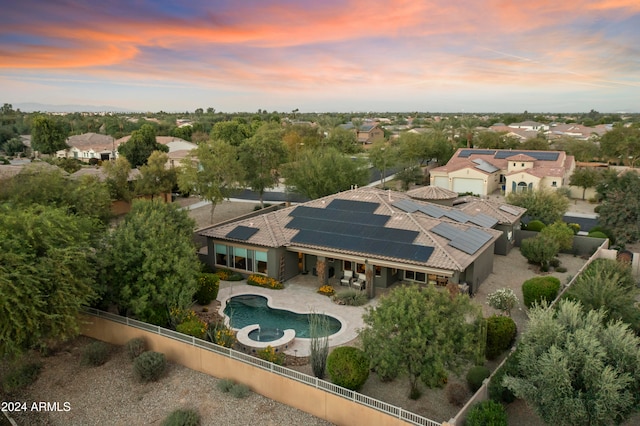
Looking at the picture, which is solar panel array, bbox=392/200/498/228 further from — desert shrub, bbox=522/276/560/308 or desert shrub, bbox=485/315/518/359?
desert shrub, bbox=485/315/518/359

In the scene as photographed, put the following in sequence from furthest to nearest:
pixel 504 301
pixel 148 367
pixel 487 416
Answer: pixel 504 301
pixel 148 367
pixel 487 416

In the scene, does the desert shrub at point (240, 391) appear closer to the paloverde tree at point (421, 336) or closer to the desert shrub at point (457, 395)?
the paloverde tree at point (421, 336)

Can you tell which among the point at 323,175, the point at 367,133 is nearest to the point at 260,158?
the point at 323,175

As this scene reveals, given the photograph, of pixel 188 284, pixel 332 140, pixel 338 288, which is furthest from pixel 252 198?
pixel 188 284

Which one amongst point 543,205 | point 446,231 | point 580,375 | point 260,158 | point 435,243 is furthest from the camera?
point 260,158

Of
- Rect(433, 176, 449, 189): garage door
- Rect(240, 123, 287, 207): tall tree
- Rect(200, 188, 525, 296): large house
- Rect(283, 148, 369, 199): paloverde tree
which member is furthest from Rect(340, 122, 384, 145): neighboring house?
Rect(200, 188, 525, 296): large house

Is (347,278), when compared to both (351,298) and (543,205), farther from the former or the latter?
(543,205)
